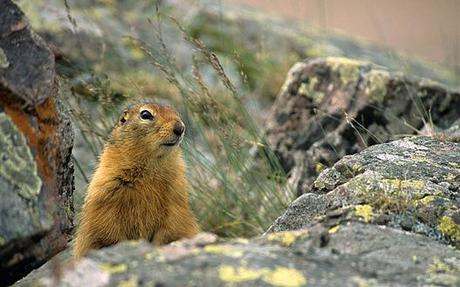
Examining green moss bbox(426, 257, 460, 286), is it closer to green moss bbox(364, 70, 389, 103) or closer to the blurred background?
green moss bbox(364, 70, 389, 103)

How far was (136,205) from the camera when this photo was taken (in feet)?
16.9

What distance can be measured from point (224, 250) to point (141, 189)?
191cm

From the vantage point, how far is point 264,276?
3.24m

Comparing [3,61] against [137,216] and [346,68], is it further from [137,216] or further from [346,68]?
[346,68]

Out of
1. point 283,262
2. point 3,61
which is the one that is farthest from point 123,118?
point 283,262

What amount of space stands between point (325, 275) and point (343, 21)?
14588mm

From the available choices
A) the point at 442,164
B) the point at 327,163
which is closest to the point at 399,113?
the point at 327,163

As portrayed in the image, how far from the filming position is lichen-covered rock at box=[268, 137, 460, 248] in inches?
162

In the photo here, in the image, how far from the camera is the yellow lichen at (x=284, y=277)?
3227 mm

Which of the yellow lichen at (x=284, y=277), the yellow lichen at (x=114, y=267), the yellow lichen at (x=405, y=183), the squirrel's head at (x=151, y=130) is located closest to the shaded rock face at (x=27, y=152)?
the yellow lichen at (x=114, y=267)

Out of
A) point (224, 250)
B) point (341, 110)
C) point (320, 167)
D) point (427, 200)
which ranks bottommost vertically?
point (320, 167)

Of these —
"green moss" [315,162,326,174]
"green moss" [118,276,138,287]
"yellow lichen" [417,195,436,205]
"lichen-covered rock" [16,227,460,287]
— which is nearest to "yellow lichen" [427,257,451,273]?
"lichen-covered rock" [16,227,460,287]

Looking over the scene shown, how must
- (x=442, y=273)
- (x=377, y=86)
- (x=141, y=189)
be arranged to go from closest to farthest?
(x=442, y=273), (x=141, y=189), (x=377, y=86)

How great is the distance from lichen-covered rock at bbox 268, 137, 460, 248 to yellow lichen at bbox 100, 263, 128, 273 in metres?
1.14
